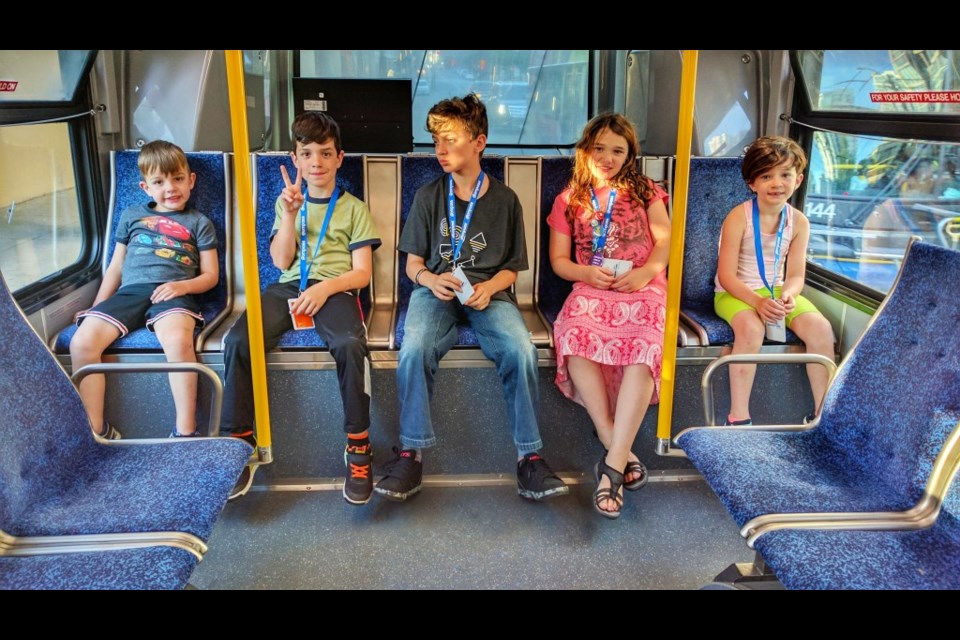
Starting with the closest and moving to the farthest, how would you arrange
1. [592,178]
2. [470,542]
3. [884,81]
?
[470,542], [884,81], [592,178]

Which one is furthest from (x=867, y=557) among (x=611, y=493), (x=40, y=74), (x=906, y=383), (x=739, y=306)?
(x=40, y=74)

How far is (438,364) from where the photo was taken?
284 cm

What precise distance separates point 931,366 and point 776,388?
1315mm

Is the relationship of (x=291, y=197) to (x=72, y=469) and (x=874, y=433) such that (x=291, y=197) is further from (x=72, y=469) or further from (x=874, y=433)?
(x=874, y=433)

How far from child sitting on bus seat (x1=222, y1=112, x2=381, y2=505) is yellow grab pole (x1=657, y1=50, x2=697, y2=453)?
1099 mm

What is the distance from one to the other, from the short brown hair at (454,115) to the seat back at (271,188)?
19.7 inches

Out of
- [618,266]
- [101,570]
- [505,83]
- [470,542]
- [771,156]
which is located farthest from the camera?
[505,83]

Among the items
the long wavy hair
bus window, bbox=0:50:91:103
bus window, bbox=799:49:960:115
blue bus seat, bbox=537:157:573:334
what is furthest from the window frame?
bus window, bbox=799:49:960:115

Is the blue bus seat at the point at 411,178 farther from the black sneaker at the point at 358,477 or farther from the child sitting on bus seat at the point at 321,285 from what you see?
the black sneaker at the point at 358,477

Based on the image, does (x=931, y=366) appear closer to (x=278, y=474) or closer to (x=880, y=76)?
(x=880, y=76)

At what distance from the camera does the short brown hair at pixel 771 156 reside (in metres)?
3.15

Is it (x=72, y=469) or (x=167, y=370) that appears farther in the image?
(x=167, y=370)

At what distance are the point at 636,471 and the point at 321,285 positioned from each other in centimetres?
144

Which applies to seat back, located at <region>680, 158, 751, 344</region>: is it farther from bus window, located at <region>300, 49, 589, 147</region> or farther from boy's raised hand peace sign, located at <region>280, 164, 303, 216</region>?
bus window, located at <region>300, 49, 589, 147</region>
